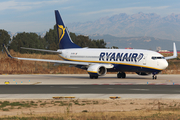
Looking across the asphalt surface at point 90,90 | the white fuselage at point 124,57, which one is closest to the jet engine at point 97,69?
the white fuselage at point 124,57

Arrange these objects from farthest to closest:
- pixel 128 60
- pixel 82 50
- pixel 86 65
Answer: pixel 82 50 → pixel 86 65 → pixel 128 60

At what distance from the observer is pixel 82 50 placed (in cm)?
4297

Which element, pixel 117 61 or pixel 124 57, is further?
Result: pixel 117 61

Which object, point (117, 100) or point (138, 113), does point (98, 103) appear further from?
point (138, 113)

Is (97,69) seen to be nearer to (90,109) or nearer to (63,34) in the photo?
(63,34)

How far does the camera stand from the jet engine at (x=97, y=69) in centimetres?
3712

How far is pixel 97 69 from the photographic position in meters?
37.2

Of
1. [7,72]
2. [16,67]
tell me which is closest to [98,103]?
[7,72]

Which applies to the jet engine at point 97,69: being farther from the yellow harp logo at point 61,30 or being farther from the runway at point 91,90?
the yellow harp logo at point 61,30

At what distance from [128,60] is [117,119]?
25149 mm

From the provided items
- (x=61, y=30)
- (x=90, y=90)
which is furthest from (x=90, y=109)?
(x=61, y=30)

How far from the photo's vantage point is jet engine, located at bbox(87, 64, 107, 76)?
3712 centimetres

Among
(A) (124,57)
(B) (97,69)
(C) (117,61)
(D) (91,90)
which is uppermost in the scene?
(A) (124,57)

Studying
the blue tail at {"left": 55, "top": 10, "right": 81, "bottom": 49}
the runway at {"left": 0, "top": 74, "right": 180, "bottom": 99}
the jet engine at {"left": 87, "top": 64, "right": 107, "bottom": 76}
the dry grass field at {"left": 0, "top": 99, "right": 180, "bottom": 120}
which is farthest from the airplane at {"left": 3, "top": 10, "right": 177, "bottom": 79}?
the dry grass field at {"left": 0, "top": 99, "right": 180, "bottom": 120}
